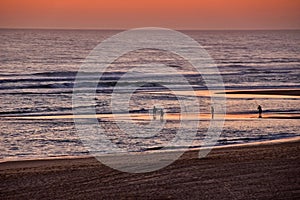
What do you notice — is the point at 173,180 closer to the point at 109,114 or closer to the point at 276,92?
the point at 109,114

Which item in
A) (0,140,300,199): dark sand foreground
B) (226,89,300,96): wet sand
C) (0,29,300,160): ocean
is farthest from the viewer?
(226,89,300,96): wet sand

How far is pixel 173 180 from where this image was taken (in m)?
13.6

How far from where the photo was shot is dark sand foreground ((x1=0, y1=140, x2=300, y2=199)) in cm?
1237

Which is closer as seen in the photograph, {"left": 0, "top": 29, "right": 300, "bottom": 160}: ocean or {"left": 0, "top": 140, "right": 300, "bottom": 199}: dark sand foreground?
{"left": 0, "top": 140, "right": 300, "bottom": 199}: dark sand foreground

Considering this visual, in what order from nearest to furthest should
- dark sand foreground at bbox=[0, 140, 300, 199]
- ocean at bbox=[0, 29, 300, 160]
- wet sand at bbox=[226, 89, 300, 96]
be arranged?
dark sand foreground at bbox=[0, 140, 300, 199]
ocean at bbox=[0, 29, 300, 160]
wet sand at bbox=[226, 89, 300, 96]

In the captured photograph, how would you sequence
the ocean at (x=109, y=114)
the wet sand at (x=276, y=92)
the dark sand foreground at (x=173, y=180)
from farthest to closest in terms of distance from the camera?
the wet sand at (x=276, y=92)
the ocean at (x=109, y=114)
the dark sand foreground at (x=173, y=180)

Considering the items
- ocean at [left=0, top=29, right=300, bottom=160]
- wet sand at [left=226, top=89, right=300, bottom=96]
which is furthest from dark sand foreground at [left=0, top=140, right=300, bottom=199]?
wet sand at [left=226, top=89, right=300, bottom=96]

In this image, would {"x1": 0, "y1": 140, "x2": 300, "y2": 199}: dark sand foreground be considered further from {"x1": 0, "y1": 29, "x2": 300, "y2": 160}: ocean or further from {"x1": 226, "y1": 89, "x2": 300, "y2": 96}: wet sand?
{"x1": 226, "y1": 89, "x2": 300, "y2": 96}: wet sand

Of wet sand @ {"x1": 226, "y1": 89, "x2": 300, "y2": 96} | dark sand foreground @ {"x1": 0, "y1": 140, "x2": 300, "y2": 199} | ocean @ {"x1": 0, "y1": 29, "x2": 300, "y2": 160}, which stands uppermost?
dark sand foreground @ {"x1": 0, "y1": 140, "x2": 300, "y2": 199}

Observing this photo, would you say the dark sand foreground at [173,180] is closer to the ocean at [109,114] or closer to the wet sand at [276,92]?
A: the ocean at [109,114]

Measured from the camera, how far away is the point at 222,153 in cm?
1806

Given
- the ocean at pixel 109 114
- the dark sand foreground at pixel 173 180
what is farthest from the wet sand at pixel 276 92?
the dark sand foreground at pixel 173 180

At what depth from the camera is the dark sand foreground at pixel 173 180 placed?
12367 millimetres

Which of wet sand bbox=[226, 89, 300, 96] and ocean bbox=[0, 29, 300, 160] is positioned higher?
ocean bbox=[0, 29, 300, 160]
